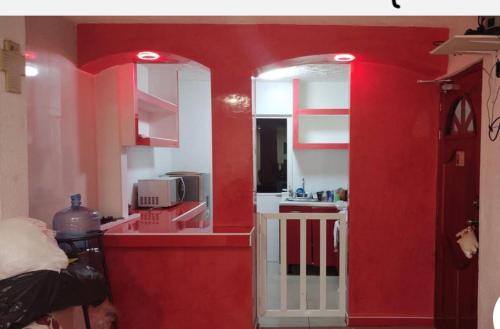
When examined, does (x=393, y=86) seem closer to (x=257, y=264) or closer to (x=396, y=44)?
(x=396, y=44)

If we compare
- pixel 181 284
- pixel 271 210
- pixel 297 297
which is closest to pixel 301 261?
pixel 297 297

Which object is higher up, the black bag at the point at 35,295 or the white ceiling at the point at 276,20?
the white ceiling at the point at 276,20

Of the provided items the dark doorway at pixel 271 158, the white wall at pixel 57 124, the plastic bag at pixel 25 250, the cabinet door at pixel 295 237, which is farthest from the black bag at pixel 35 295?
the dark doorway at pixel 271 158

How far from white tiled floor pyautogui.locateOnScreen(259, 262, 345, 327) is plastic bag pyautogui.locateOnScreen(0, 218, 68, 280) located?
213 centimetres

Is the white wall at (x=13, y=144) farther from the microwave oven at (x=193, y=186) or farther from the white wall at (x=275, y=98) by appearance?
the white wall at (x=275, y=98)

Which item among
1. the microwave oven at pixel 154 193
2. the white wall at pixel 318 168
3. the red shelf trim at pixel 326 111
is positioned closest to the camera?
the microwave oven at pixel 154 193

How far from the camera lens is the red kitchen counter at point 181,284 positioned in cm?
269

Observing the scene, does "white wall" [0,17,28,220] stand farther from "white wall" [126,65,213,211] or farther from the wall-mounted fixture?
"white wall" [126,65,213,211]

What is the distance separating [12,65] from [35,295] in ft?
3.39

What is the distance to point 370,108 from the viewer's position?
3113 millimetres

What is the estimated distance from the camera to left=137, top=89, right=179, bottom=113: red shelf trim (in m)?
3.29

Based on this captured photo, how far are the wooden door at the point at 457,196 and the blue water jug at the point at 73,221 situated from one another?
2353 millimetres

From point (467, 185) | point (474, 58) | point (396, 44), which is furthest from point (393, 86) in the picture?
point (467, 185)

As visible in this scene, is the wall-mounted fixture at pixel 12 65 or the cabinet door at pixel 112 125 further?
the cabinet door at pixel 112 125
